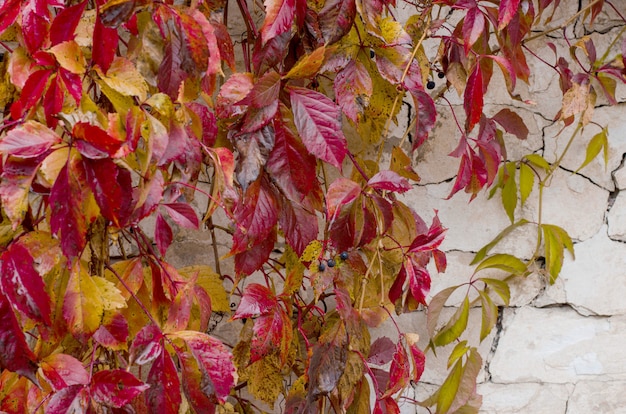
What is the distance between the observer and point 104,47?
2.34ft

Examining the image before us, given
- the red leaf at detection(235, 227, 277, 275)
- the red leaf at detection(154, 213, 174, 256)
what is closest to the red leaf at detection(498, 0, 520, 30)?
the red leaf at detection(235, 227, 277, 275)

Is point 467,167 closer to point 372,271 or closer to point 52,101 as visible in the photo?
point 372,271

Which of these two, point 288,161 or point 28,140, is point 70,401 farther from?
point 288,161

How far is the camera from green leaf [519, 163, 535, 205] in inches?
54.0

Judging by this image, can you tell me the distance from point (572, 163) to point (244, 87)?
83cm

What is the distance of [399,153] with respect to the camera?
1.05 metres

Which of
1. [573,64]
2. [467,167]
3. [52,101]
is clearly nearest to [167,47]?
[52,101]

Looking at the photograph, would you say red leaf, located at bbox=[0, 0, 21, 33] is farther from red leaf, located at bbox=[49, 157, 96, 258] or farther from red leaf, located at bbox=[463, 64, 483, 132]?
red leaf, located at bbox=[463, 64, 483, 132]

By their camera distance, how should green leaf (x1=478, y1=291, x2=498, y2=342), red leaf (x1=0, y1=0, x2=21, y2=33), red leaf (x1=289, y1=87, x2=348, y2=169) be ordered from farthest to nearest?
green leaf (x1=478, y1=291, x2=498, y2=342) → red leaf (x1=289, y1=87, x2=348, y2=169) → red leaf (x1=0, y1=0, x2=21, y2=33)

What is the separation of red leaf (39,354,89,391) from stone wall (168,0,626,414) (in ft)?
2.47

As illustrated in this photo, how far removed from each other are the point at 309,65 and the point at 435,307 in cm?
65

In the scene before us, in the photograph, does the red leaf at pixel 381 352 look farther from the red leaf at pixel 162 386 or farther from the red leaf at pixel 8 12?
the red leaf at pixel 8 12

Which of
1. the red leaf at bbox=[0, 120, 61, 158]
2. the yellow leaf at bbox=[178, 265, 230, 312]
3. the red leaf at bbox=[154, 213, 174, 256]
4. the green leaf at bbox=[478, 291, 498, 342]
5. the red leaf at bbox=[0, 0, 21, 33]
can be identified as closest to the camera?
the red leaf at bbox=[0, 120, 61, 158]

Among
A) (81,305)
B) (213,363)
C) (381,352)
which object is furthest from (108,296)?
(381,352)
